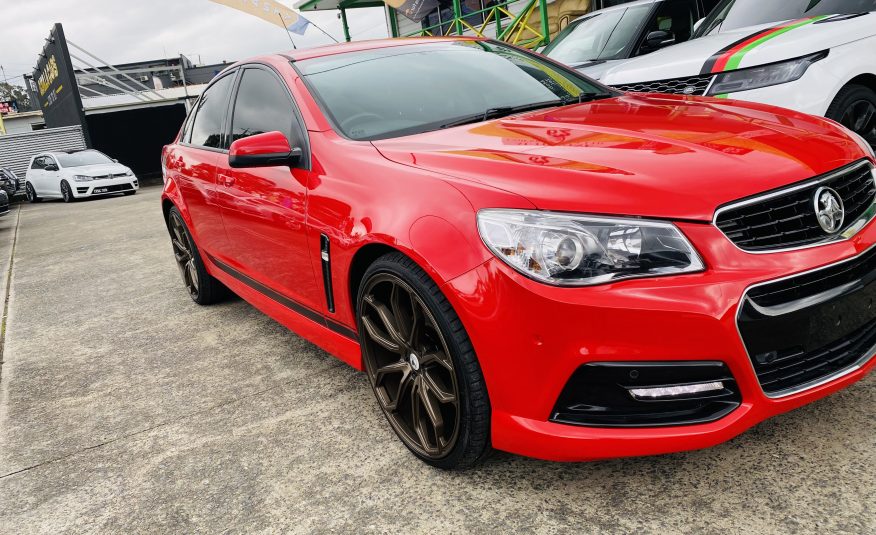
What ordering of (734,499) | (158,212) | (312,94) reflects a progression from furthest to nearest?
(158,212)
(312,94)
(734,499)

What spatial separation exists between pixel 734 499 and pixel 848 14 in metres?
3.53

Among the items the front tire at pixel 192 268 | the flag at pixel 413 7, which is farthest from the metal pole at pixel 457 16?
the front tire at pixel 192 268

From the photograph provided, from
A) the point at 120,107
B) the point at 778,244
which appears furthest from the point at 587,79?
the point at 120,107

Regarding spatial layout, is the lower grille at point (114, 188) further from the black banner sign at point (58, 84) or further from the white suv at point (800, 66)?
the white suv at point (800, 66)

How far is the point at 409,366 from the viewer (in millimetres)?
2344

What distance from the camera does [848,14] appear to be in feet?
13.7

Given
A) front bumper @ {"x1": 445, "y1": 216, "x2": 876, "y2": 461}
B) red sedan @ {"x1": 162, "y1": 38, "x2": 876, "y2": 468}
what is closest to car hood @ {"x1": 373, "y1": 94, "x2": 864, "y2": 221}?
Answer: red sedan @ {"x1": 162, "y1": 38, "x2": 876, "y2": 468}

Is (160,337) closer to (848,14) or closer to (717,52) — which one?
(717,52)

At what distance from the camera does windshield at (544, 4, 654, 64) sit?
6.15 m

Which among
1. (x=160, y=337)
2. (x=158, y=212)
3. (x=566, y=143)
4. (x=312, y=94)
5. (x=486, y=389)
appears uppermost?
(x=312, y=94)

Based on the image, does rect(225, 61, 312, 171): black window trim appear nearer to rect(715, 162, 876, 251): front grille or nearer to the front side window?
rect(715, 162, 876, 251): front grille

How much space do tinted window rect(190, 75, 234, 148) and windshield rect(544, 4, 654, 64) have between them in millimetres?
3504

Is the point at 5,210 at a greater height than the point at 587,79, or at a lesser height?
lesser

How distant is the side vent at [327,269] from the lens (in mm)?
2576
